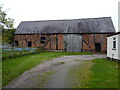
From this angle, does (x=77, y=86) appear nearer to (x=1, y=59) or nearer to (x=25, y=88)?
(x=25, y=88)

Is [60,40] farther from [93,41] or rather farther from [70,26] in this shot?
[93,41]

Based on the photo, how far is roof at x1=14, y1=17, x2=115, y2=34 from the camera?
79.2 ft

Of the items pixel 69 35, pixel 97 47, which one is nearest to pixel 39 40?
pixel 69 35

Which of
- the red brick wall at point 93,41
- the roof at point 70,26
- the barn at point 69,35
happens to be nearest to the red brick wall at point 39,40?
the barn at point 69,35

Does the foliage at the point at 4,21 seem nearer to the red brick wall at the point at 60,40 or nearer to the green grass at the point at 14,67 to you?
the green grass at the point at 14,67

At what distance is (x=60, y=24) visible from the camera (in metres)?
27.5

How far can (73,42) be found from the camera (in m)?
24.2

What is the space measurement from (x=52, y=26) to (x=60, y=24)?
2.10 metres

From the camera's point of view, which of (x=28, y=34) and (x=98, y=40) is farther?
(x=28, y=34)

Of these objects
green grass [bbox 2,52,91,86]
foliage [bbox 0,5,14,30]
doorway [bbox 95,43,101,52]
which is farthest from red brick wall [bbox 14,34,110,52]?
foliage [bbox 0,5,14,30]

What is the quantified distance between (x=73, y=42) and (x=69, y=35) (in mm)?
1832

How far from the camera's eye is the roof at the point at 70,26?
2413cm

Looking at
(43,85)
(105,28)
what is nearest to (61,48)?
(105,28)

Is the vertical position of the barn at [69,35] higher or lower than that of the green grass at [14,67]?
higher
